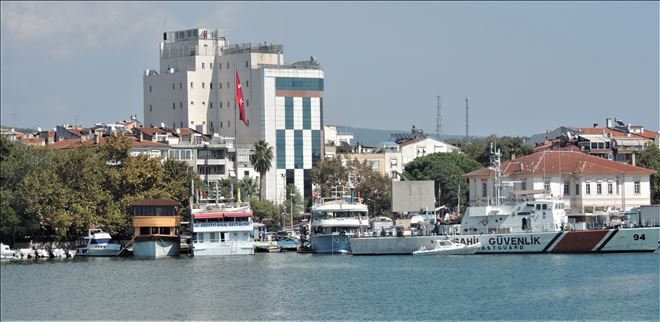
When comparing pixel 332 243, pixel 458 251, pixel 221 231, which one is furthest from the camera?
pixel 332 243

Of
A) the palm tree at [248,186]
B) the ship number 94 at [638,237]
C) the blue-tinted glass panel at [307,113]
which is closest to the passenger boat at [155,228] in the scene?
the palm tree at [248,186]

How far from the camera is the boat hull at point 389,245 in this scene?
360ft

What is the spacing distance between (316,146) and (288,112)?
427cm

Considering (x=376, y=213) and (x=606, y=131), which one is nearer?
(x=376, y=213)

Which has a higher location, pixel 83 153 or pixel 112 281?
pixel 83 153

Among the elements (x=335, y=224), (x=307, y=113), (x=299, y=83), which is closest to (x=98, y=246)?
(x=335, y=224)

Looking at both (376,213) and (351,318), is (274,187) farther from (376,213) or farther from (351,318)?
(351,318)

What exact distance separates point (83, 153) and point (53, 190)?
6446 mm

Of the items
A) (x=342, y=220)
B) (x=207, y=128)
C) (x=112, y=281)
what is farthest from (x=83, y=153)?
(x=207, y=128)

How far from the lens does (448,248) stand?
108m

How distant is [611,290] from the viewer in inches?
3051

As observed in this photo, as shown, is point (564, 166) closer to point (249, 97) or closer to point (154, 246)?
point (154, 246)

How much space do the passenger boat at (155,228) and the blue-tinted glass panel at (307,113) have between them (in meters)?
44.3

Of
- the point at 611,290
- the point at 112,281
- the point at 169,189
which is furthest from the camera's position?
the point at 169,189
